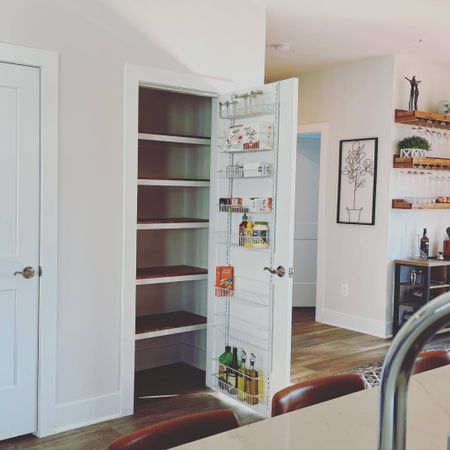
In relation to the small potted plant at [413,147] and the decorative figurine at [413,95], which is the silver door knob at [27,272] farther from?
the decorative figurine at [413,95]

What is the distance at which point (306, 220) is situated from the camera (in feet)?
23.7

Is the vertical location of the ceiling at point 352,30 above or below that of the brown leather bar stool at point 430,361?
above

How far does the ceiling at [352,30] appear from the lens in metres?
4.20

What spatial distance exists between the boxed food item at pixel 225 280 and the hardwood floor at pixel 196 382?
2.43 ft

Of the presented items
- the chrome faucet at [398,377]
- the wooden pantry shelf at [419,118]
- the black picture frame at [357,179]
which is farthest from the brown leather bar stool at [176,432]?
the wooden pantry shelf at [419,118]

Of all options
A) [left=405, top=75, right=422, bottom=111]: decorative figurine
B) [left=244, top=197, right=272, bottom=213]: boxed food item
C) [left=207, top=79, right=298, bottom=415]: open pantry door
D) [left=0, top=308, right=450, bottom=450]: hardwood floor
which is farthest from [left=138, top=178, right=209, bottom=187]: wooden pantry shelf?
[left=405, top=75, right=422, bottom=111]: decorative figurine

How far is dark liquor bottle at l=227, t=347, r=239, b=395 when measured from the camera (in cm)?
385

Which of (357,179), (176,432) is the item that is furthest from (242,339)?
(357,179)

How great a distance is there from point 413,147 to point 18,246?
155 inches

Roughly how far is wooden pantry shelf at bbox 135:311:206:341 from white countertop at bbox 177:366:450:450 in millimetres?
2409

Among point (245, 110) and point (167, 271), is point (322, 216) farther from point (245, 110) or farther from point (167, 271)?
point (245, 110)

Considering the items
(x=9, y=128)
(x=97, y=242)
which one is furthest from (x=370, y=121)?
(x=9, y=128)

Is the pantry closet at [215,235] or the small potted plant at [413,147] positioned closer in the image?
the pantry closet at [215,235]

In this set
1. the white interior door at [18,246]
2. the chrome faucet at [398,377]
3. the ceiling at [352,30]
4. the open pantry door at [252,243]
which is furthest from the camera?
the ceiling at [352,30]
